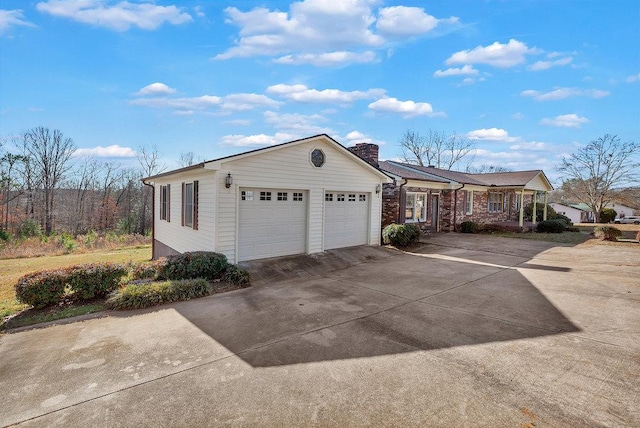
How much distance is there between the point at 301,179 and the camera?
33.8 feet

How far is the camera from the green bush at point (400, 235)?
13.1m

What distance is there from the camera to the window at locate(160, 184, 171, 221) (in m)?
13.0

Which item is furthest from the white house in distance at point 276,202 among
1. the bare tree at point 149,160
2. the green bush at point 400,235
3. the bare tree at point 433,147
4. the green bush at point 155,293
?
the bare tree at point 433,147

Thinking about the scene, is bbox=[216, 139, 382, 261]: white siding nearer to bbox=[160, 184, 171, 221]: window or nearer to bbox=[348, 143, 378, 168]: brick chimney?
bbox=[348, 143, 378, 168]: brick chimney

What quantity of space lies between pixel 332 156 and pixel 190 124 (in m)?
17.9

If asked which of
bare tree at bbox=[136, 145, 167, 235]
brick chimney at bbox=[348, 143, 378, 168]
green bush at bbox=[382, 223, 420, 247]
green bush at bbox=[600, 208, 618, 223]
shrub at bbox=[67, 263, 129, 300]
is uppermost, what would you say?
bare tree at bbox=[136, 145, 167, 235]

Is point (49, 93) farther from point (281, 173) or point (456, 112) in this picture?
point (456, 112)

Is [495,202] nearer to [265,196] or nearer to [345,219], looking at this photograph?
[345,219]

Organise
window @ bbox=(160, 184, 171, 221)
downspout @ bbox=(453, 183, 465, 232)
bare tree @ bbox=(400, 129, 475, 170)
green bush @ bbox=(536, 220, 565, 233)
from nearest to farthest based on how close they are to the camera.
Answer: window @ bbox=(160, 184, 171, 221) → downspout @ bbox=(453, 183, 465, 232) → green bush @ bbox=(536, 220, 565, 233) → bare tree @ bbox=(400, 129, 475, 170)

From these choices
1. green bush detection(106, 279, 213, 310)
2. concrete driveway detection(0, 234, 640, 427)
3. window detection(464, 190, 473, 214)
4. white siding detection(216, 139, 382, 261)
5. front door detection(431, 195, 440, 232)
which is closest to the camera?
concrete driveway detection(0, 234, 640, 427)

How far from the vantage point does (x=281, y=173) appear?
980 centimetres

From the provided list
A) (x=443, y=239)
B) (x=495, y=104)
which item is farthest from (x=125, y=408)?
(x=495, y=104)

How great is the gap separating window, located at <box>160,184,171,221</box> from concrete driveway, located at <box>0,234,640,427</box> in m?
7.33

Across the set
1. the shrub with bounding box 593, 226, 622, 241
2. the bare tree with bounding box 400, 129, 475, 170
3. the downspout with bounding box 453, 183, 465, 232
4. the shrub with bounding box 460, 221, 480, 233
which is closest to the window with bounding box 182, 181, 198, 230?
the downspout with bounding box 453, 183, 465, 232
